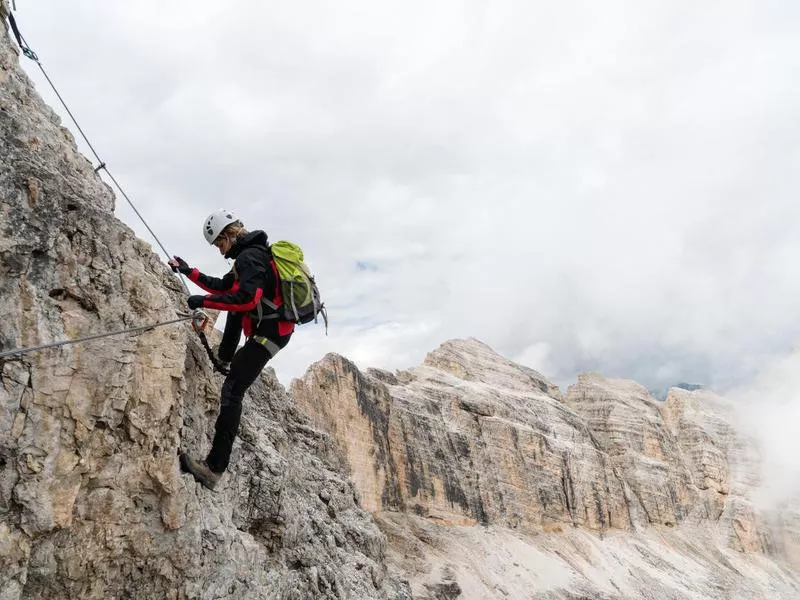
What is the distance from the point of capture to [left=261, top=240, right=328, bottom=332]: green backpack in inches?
370

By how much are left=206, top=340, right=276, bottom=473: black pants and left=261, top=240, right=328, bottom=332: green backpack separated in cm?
61

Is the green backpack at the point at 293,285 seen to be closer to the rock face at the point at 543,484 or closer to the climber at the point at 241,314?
the climber at the point at 241,314

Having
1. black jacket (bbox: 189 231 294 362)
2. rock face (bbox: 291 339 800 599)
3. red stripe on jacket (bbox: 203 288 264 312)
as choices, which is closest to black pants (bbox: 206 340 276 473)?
black jacket (bbox: 189 231 294 362)

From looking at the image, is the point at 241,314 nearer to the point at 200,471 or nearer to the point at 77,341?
the point at 200,471

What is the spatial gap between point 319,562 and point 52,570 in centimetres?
560

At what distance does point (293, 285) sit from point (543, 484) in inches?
2994

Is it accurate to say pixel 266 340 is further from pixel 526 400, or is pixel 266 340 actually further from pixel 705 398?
pixel 705 398

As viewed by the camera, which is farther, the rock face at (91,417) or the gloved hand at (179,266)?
the gloved hand at (179,266)

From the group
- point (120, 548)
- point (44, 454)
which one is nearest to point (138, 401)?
point (44, 454)

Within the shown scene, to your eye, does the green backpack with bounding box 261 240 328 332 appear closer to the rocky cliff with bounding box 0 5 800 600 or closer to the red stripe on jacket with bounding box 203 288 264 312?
the red stripe on jacket with bounding box 203 288 264 312

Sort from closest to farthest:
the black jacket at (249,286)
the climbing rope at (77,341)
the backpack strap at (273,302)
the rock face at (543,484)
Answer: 1. the climbing rope at (77,341)
2. the black jacket at (249,286)
3. the backpack strap at (273,302)
4. the rock face at (543,484)

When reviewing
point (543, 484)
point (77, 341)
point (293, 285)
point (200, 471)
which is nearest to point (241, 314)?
point (293, 285)

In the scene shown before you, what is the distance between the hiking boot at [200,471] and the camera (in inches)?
360

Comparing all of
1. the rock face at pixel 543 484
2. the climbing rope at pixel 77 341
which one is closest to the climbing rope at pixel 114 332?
the climbing rope at pixel 77 341
